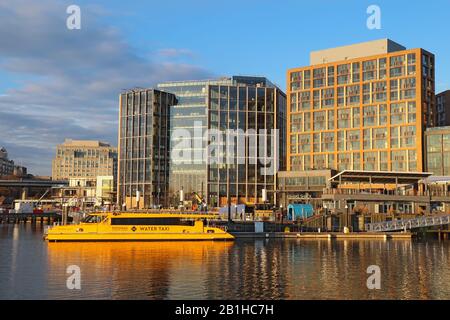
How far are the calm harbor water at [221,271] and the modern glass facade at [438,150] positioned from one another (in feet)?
265

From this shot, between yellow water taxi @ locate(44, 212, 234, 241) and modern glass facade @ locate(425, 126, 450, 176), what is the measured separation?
91054 millimetres

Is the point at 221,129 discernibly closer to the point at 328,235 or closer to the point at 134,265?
the point at 328,235

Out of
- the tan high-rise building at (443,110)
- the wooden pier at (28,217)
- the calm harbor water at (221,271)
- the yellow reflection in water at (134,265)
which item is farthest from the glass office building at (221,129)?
the calm harbor water at (221,271)

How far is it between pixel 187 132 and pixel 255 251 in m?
112

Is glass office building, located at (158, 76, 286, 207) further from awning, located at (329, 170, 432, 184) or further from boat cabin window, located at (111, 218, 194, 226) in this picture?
boat cabin window, located at (111, 218, 194, 226)

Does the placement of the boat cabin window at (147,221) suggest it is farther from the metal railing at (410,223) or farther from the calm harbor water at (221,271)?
A: the metal railing at (410,223)

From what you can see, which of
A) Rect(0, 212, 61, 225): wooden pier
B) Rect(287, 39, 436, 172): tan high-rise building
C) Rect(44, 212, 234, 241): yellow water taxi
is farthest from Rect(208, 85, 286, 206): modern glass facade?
Rect(44, 212, 234, 241): yellow water taxi

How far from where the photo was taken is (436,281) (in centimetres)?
4700

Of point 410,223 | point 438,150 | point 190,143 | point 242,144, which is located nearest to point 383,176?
point 410,223

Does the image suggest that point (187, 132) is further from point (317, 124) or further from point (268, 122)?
point (317, 124)

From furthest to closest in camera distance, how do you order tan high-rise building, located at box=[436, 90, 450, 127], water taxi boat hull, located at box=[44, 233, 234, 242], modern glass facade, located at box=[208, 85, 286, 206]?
tan high-rise building, located at box=[436, 90, 450, 127]
modern glass facade, located at box=[208, 85, 286, 206]
water taxi boat hull, located at box=[44, 233, 234, 242]

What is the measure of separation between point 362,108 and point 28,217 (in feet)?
389

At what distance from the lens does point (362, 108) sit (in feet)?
567

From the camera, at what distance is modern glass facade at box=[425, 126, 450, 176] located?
154 m
